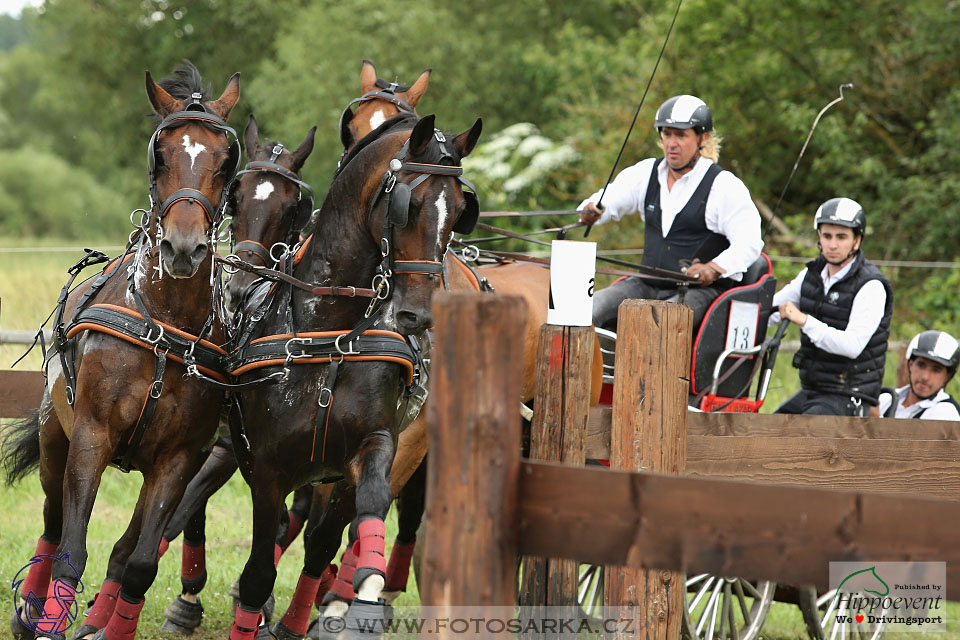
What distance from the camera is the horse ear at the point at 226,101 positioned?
4.62 metres

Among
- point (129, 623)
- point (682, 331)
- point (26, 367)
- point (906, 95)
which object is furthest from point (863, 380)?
point (906, 95)

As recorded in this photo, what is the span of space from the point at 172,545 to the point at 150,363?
4.15 metres

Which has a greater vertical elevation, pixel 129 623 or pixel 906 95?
pixel 906 95

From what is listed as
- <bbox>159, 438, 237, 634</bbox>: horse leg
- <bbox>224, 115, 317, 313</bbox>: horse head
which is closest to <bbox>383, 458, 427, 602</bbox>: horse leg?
<bbox>159, 438, 237, 634</bbox>: horse leg

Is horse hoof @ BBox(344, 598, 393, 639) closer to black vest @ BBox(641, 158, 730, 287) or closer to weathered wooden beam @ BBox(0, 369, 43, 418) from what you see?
black vest @ BBox(641, 158, 730, 287)

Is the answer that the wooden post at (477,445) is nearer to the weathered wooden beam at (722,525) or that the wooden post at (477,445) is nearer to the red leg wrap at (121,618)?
the weathered wooden beam at (722,525)

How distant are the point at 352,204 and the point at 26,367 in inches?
250

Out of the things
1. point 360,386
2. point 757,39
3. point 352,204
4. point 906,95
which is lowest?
point 360,386

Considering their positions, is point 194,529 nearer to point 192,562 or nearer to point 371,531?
point 192,562

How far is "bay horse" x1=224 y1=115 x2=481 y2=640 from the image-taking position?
3.96 metres

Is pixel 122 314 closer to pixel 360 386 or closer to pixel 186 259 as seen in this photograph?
pixel 186 259

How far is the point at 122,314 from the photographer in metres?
4.29

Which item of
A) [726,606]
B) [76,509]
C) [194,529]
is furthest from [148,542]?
[726,606]

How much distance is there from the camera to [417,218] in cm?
397
